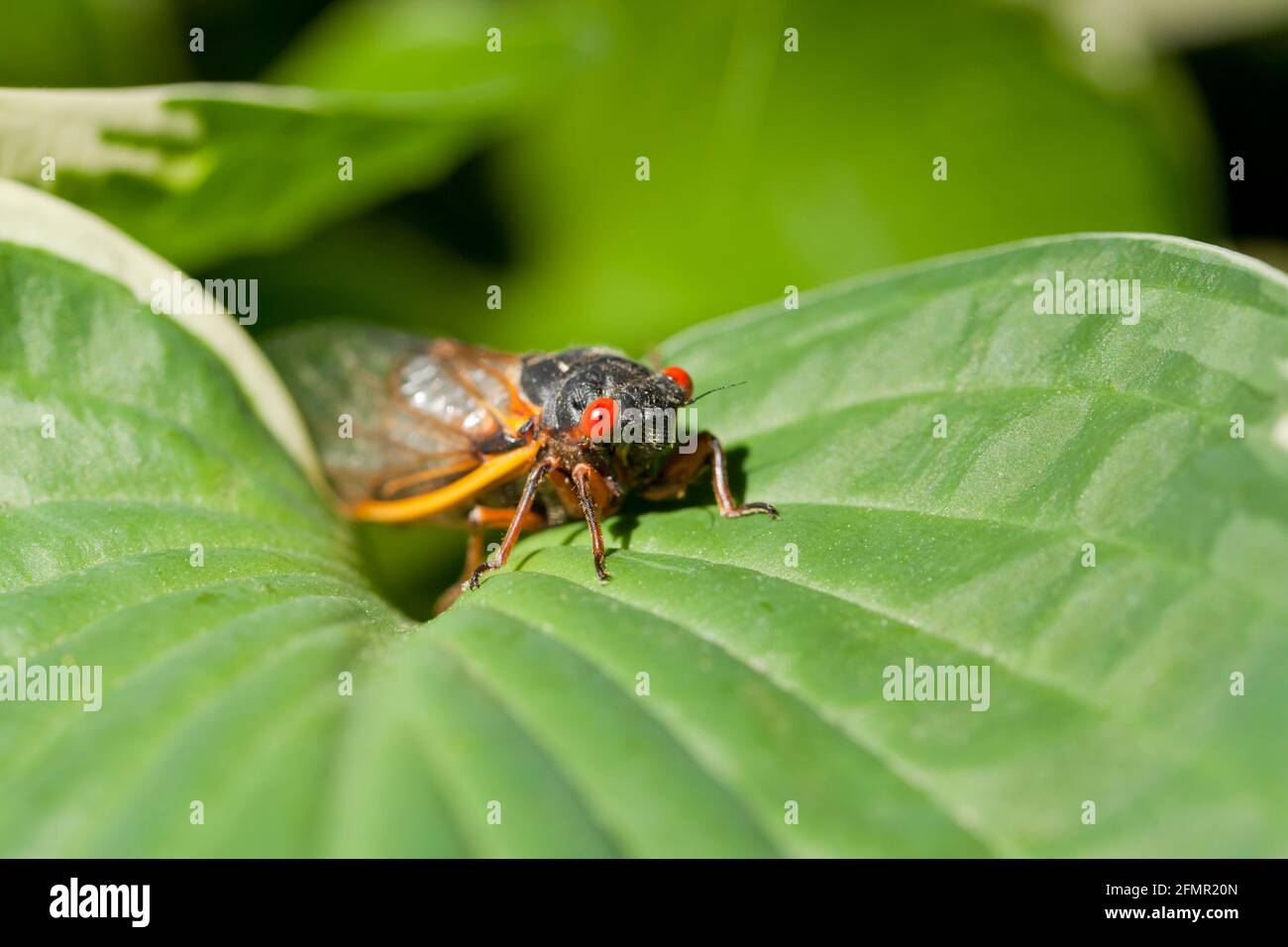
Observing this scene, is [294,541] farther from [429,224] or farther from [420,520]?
[429,224]

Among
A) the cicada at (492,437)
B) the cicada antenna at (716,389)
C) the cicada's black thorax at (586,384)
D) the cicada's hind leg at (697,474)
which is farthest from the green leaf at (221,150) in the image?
the cicada's hind leg at (697,474)

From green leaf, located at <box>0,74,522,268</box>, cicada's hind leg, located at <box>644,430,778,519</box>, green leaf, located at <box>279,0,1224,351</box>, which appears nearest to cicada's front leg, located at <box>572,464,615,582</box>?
cicada's hind leg, located at <box>644,430,778,519</box>

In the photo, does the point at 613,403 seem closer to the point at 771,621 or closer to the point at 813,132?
the point at 771,621

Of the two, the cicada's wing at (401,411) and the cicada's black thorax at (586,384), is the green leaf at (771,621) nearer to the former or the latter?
the cicada's black thorax at (586,384)

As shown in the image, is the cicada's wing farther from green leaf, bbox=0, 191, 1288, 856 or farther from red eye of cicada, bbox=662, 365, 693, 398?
green leaf, bbox=0, 191, 1288, 856

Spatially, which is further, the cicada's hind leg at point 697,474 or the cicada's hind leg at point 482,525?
the cicada's hind leg at point 482,525
